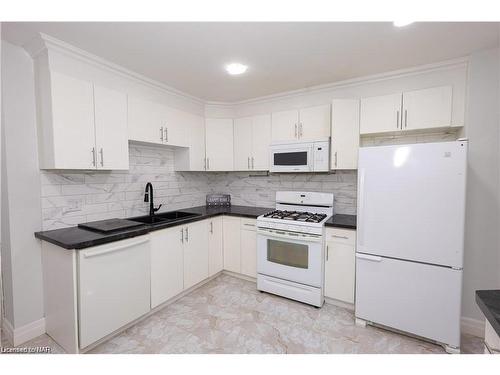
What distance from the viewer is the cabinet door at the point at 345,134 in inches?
98.0

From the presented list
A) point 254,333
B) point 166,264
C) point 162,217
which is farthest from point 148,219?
point 254,333

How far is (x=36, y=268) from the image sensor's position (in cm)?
197

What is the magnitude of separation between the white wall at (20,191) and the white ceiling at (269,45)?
0.87 feet

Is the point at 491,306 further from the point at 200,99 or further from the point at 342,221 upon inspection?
the point at 200,99

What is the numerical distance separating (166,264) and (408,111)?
2.89 meters

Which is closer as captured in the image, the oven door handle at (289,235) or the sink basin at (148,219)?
the oven door handle at (289,235)

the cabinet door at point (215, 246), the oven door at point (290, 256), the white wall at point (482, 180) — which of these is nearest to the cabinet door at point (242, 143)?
the cabinet door at point (215, 246)

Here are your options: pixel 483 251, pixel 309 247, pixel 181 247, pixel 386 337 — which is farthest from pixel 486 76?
Result: pixel 181 247

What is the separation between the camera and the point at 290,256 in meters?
2.53

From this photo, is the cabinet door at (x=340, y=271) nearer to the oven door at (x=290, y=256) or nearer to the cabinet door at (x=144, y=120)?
the oven door at (x=290, y=256)

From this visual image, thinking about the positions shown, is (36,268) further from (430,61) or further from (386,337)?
(430,61)

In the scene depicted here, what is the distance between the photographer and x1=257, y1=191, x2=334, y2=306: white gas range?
7.84 feet

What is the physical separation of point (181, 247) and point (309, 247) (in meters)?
1.40

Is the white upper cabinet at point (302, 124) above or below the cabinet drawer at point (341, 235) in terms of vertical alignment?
above
